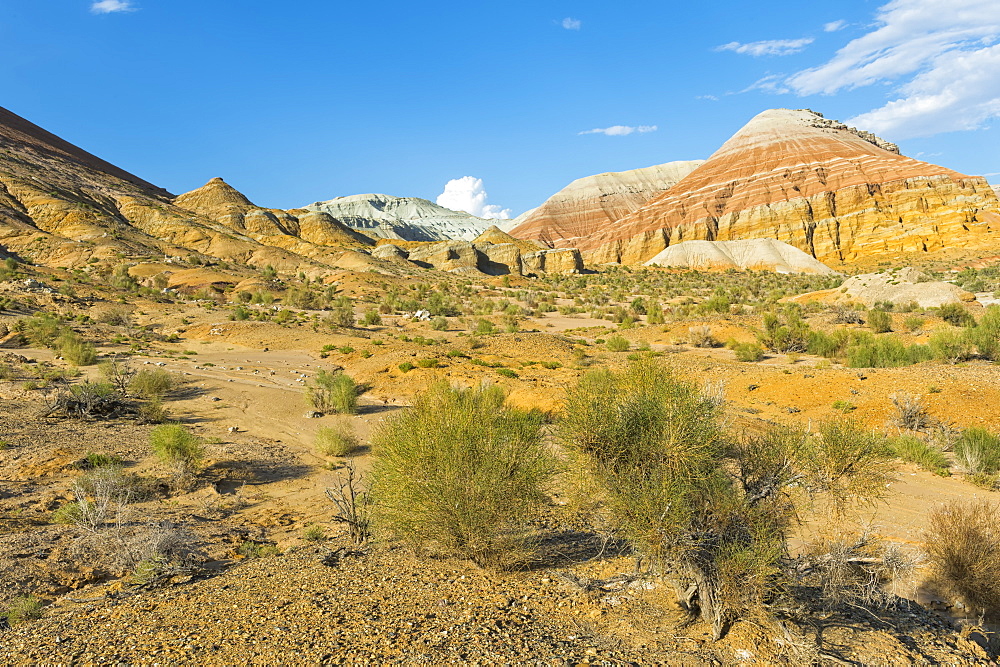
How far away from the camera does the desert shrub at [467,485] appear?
569 cm

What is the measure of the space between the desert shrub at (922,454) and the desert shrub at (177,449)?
1338 cm

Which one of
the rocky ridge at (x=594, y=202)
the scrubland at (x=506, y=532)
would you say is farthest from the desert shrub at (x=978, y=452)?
the rocky ridge at (x=594, y=202)

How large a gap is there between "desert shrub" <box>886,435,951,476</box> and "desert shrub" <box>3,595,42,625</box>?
13487mm

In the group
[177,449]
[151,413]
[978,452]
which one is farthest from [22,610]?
[978,452]

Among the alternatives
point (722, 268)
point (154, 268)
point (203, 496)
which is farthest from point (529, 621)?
point (722, 268)

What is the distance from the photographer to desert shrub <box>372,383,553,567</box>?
5691 mm

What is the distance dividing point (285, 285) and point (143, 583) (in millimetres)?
39157

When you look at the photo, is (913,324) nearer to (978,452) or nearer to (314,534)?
(978,452)

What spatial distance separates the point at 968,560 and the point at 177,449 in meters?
11.7

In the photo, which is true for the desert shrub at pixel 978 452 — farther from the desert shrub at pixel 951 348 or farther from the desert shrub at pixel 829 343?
the desert shrub at pixel 829 343

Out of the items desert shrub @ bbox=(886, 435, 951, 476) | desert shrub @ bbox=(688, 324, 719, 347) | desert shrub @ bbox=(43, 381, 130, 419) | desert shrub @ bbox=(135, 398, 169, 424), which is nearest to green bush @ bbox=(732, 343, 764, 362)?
desert shrub @ bbox=(688, 324, 719, 347)

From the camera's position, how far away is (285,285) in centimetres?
4203

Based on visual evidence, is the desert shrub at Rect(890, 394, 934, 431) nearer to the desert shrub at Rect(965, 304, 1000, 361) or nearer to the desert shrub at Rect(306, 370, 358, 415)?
the desert shrub at Rect(965, 304, 1000, 361)

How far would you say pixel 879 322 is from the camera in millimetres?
23969
